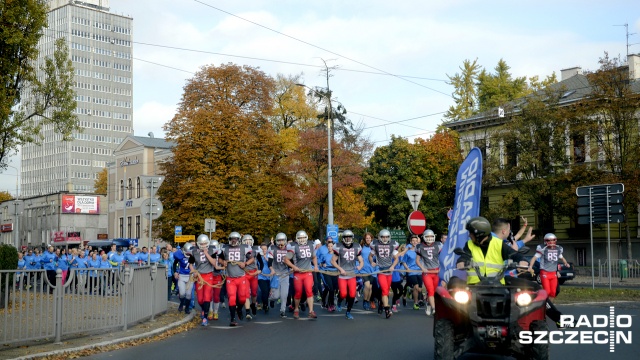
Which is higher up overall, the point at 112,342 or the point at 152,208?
the point at 152,208

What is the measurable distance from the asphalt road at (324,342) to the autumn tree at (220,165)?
33.6 m

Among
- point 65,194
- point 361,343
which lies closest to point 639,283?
point 361,343

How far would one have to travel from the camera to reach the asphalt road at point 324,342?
11539mm

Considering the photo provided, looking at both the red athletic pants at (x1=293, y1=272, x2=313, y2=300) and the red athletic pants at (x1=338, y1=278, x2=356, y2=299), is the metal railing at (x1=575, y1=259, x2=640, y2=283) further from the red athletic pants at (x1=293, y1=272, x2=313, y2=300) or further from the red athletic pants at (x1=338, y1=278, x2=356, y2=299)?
the red athletic pants at (x1=293, y1=272, x2=313, y2=300)

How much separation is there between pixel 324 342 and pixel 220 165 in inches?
1585

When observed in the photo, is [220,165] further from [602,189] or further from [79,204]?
[79,204]

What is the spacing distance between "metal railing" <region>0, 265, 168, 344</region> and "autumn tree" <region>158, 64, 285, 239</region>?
3472 cm

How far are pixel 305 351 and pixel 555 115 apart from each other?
1382 inches

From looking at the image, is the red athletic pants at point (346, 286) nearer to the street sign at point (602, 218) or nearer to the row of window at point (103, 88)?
the street sign at point (602, 218)

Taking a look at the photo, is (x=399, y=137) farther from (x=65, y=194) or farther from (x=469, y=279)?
(x=65, y=194)

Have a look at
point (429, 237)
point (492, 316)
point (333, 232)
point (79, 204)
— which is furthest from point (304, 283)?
point (79, 204)

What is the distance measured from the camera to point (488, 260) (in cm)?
912

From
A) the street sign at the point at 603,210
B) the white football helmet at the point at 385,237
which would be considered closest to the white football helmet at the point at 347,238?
the white football helmet at the point at 385,237

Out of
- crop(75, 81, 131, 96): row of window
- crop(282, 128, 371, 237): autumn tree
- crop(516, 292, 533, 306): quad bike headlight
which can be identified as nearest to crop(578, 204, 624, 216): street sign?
crop(516, 292, 533, 306): quad bike headlight
